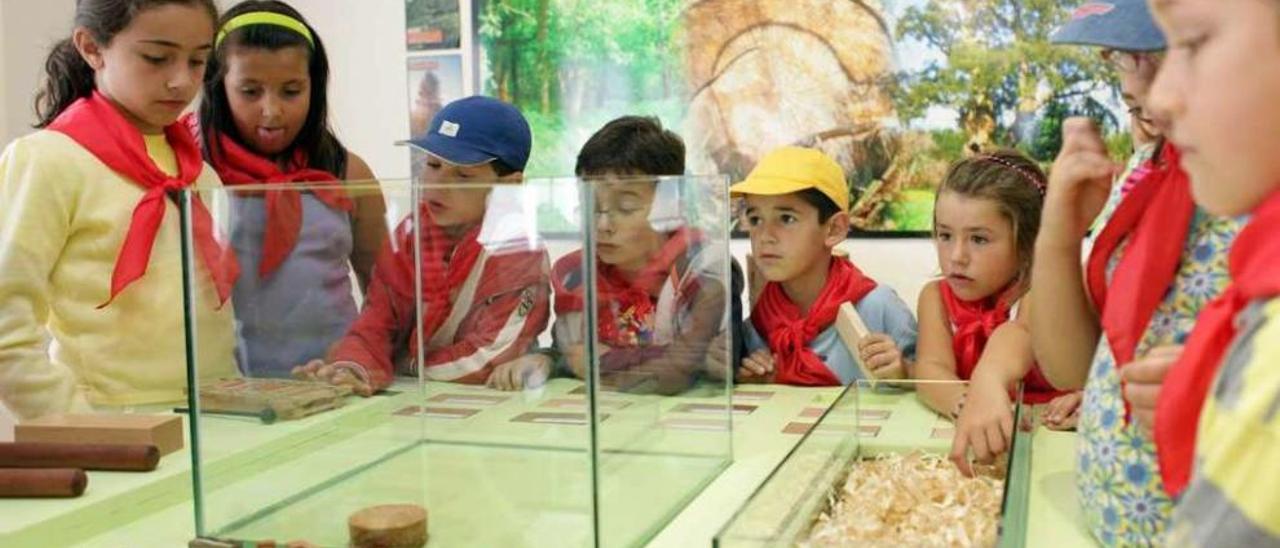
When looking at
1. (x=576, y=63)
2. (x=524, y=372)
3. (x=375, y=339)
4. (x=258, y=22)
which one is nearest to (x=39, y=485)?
(x=375, y=339)

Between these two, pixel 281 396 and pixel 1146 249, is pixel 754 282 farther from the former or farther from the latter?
pixel 1146 249

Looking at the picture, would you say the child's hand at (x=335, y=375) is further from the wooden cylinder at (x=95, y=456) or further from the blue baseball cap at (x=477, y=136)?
the blue baseball cap at (x=477, y=136)

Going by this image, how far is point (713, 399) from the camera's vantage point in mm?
1318

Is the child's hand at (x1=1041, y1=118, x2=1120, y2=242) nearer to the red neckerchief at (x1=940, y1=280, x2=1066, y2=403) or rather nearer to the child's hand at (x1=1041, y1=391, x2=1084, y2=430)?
the child's hand at (x1=1041, y1=391, x2=1084, y2=430)

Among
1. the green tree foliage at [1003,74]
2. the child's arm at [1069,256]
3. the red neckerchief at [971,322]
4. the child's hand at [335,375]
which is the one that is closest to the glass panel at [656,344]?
the child's hand at [335,375]

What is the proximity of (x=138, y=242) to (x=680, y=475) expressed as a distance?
0.78 meters

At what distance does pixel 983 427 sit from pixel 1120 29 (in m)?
0.54

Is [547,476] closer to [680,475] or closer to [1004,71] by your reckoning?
[680,475]

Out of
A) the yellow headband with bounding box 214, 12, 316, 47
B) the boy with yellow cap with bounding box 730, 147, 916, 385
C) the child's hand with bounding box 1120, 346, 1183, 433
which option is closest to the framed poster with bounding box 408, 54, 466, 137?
the yellow headband with bounding box 214, 12, 316, 47

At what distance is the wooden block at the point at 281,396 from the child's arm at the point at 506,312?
141 millimetres

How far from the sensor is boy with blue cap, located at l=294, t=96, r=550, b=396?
105 cm

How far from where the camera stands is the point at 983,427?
122 cm

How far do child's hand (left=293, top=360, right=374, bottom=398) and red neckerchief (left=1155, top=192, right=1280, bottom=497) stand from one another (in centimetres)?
73

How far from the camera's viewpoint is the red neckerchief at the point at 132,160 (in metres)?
1.48
